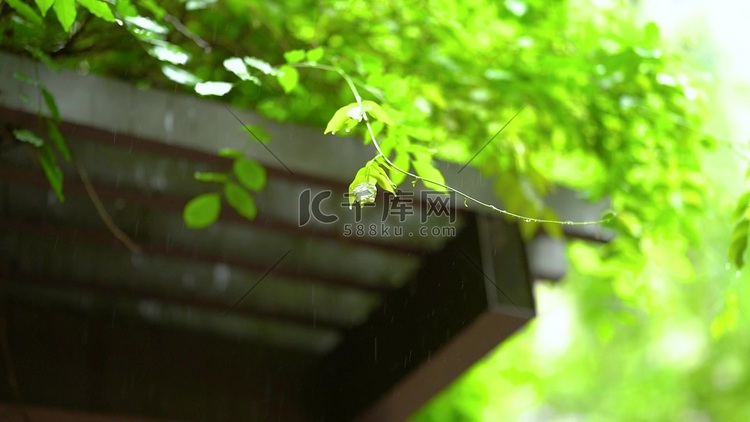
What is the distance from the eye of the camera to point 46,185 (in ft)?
4.18

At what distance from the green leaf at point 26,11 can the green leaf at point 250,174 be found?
12.7 inches

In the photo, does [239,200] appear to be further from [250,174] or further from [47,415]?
[47,415]

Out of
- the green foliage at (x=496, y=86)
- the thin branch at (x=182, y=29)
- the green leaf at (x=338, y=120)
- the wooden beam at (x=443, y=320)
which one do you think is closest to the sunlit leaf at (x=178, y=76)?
the green foliage at (x=496, y=86)

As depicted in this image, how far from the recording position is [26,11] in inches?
38.1

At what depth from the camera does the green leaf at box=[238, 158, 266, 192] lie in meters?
1.13

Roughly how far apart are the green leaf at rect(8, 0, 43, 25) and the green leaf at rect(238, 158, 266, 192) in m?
0.32

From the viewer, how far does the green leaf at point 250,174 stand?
1134mm

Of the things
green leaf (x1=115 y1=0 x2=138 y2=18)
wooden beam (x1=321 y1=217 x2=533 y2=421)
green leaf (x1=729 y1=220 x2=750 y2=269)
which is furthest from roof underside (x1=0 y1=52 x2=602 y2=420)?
green leaf (x1=729 y1=220 x2=750 y2=269)

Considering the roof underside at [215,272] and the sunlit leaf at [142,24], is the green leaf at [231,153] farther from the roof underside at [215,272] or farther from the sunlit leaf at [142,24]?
the sunlit leaf at [142,24]

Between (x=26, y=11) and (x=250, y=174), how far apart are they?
1.18 feet

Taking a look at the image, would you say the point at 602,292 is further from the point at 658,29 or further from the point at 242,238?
the point at 242,238

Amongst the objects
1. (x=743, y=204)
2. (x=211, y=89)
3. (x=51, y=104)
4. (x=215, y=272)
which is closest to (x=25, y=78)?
(x=51, y=104)

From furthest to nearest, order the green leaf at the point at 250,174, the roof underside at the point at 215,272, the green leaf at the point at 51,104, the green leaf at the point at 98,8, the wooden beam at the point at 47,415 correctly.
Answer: the wooden beam at the point at 47,415, the roof underside at the point at 215,272, the green leaf at the point at 250,174, the green leaf at the point at 51,104, the green leaf at the point at 98,8

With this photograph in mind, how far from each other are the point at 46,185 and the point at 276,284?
0.52 m
